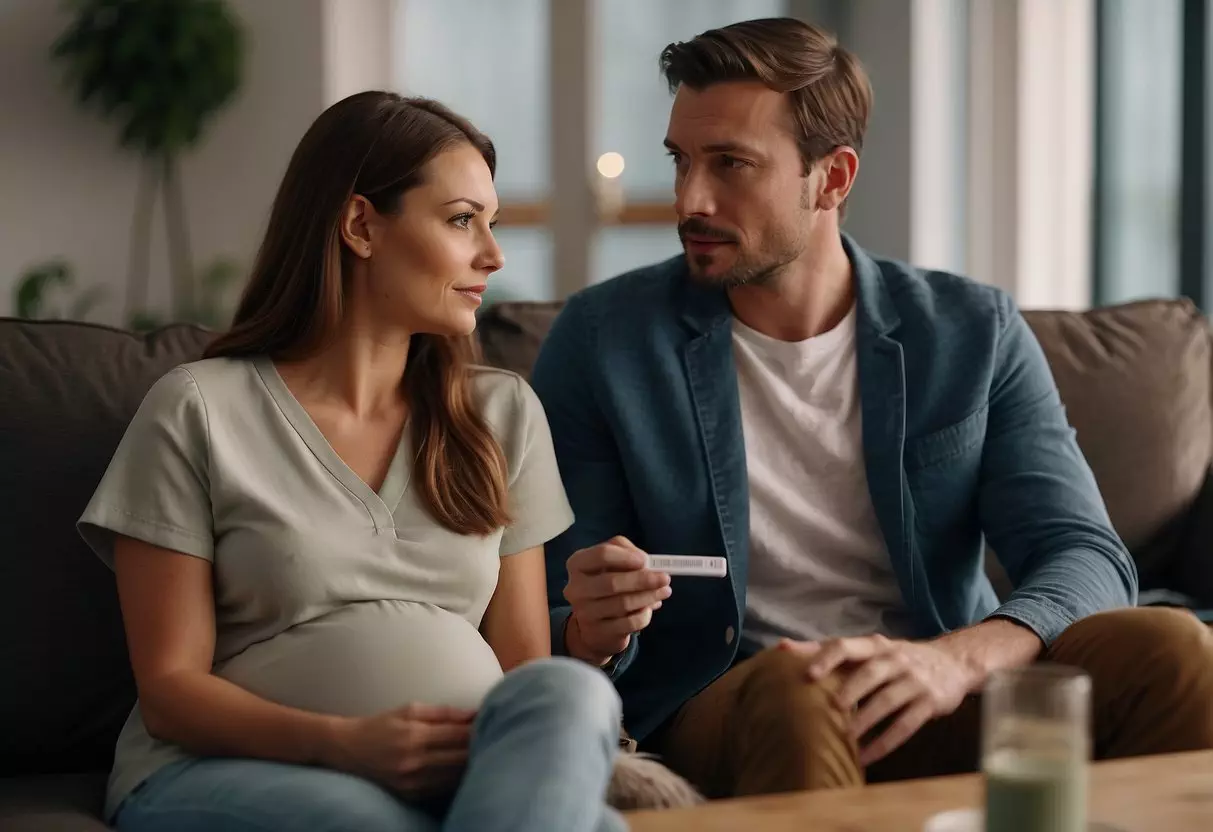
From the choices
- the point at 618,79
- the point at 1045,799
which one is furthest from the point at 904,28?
the point at 1045,799

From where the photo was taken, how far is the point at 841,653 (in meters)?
1.30

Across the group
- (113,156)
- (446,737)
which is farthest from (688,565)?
(113,156)

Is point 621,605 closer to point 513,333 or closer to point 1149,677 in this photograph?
point 1149,677

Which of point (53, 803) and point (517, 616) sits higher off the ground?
point (517, 616)

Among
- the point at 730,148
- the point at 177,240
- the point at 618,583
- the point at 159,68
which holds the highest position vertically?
the point at 159,68

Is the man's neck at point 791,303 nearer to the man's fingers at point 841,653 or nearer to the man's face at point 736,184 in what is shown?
the man's face at point 736,184

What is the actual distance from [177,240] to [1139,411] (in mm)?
3220

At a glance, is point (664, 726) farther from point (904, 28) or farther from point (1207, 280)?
point (904, 28)

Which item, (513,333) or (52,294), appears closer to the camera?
(513,333)

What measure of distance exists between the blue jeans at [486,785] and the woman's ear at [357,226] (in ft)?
1.79

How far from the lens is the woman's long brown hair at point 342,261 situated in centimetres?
146

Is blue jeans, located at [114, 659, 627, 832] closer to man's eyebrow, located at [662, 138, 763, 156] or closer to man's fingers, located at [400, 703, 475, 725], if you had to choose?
man's fingers, located at [400, 703, 475, 725]

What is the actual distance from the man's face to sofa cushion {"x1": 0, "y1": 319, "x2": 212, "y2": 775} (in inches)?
29.0

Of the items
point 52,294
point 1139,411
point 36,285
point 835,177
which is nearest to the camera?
point 835,177
